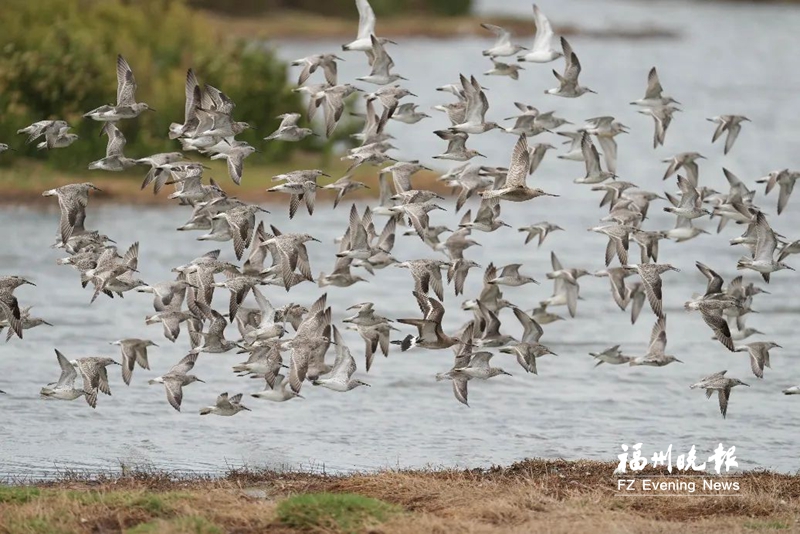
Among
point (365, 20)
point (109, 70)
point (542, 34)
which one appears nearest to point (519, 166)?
point (365, 20)

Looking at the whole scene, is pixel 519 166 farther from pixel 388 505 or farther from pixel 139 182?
pixel 139 182

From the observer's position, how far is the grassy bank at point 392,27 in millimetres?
86312

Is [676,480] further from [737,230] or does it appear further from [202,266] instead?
[737,230]

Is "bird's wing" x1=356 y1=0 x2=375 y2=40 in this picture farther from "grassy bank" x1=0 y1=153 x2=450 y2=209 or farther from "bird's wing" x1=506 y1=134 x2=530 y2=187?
"grassy bank" x1=0 y1=153 x2=450 y2=209

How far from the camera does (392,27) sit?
9375 centimetres

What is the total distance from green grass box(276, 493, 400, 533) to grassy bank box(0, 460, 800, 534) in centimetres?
1

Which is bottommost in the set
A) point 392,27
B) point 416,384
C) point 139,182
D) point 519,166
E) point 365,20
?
point 139,182

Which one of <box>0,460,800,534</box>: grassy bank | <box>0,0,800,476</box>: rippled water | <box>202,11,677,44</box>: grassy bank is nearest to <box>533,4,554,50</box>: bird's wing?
<box>0,0,800,476</box>: rippled water

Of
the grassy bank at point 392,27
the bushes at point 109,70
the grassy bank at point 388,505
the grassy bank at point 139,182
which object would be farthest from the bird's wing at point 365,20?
the grassy bank at point 392,27

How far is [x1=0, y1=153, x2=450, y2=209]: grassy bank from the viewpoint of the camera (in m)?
38.6

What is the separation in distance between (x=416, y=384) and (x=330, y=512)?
1049cm

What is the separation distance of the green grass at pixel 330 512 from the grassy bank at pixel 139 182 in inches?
917

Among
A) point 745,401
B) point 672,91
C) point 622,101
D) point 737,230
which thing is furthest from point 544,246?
point 672,91

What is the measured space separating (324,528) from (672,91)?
200ft
